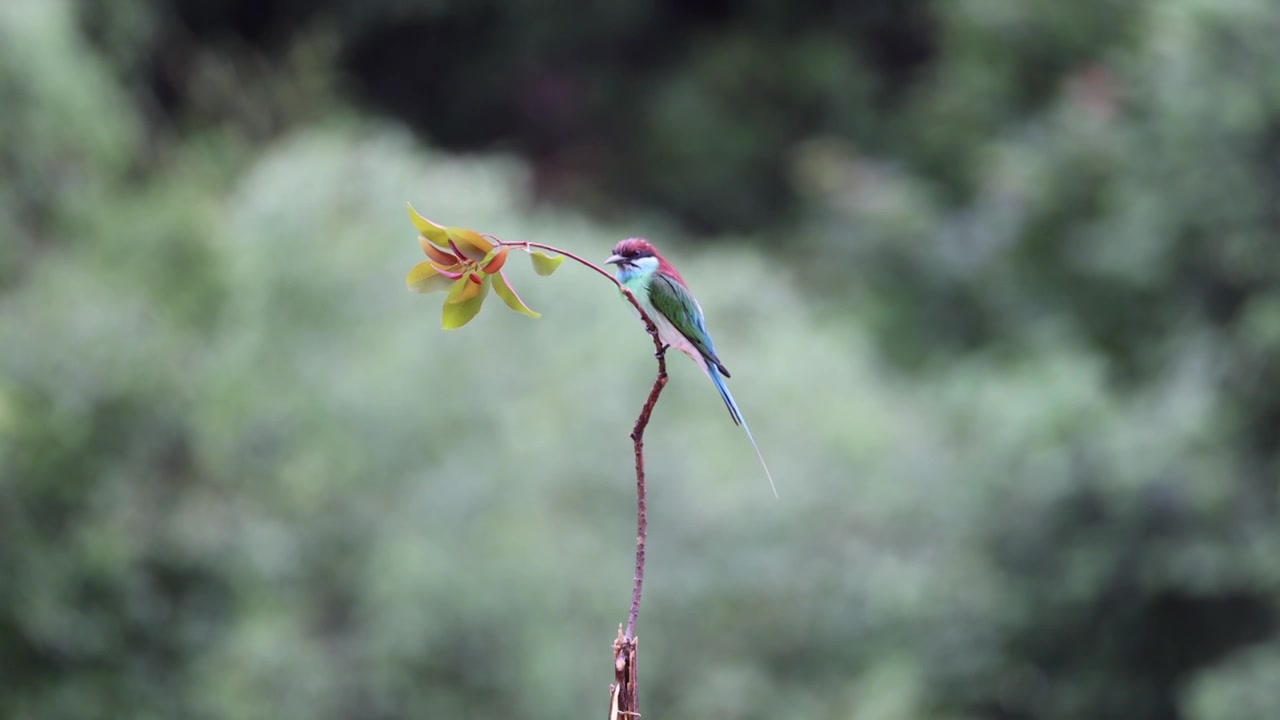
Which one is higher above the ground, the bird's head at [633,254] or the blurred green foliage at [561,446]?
the blurred green foliage at [561,446]

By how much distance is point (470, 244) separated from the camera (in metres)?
1.88

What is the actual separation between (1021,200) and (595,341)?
223 inches

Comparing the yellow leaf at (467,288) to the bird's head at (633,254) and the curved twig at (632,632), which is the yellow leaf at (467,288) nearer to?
the curved twig at (632,632)

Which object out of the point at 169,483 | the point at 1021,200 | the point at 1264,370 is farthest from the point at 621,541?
the point at 1021,200

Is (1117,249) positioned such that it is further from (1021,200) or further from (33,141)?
(33,141)

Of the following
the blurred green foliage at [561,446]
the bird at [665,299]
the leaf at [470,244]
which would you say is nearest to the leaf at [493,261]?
the leaf at [470,244]

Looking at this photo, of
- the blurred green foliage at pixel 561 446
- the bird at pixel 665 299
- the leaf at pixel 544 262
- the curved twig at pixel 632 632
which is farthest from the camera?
the blurred green foliage at pixel 561 446

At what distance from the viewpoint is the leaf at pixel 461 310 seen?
6.09ft

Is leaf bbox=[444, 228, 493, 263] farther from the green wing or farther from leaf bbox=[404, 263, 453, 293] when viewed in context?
the green wing

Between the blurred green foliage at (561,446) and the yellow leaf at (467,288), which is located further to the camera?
the blurred green foliage at (561,446)

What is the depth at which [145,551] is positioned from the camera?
25.8 feet

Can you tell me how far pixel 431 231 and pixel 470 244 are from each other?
0.06 m

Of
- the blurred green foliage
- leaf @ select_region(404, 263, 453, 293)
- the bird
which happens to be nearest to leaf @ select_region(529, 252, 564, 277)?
leaf @ select_region(404, 263, 453, 293)

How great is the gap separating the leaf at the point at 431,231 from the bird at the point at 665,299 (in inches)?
17.8
